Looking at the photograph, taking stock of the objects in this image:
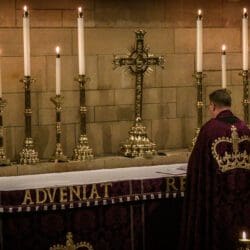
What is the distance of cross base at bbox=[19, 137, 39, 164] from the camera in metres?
5.09

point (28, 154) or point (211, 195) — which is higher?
point (28, 154)

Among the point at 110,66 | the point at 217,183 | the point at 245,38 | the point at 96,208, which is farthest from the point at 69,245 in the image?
the point at 245,38

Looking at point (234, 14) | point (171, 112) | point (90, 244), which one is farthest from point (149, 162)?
point (234, 14)

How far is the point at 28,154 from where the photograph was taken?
5.09 m

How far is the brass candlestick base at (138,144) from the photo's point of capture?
17.7ft

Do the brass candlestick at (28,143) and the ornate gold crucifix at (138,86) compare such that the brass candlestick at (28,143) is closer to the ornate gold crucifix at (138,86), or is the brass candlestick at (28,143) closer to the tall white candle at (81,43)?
the tall white candle at (81,43)

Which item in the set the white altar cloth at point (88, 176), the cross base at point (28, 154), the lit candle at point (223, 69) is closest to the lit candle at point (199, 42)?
the lit candle at point (223, 69)

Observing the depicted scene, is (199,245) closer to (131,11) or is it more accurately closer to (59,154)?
(59,154)

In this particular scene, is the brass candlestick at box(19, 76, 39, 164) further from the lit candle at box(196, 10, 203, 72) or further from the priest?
the lit candle at box(196, 10, 203, 72)

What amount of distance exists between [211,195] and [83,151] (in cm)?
104

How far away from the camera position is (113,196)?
4.74 meters

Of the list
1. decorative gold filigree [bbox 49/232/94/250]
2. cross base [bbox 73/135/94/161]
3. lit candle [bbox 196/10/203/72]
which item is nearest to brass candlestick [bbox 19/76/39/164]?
cross base [bbox 73/135/94/161]

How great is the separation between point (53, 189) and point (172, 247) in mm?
1012

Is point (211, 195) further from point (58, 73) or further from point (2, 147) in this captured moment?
point (2, 147)
